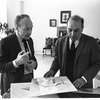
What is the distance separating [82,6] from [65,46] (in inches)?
257

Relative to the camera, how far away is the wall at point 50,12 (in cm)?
748

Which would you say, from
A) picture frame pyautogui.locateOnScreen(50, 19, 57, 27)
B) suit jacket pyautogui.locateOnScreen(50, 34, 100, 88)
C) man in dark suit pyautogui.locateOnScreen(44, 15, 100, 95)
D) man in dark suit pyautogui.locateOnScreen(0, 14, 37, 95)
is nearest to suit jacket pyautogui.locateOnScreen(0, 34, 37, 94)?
man in dark suit pyautogui.locateOnScreen(0, 14, 37, 95)

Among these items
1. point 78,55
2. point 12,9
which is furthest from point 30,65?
point 12,9

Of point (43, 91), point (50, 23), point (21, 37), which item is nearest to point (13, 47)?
point (21, 37)

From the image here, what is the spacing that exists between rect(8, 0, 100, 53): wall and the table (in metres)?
6.92

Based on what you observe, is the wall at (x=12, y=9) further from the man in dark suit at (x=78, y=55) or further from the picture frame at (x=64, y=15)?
the man in dark suit at (x=78, y=55)

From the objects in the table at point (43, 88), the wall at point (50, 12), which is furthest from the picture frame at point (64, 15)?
the table at point (43, 88)

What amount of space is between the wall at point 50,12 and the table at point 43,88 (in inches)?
272

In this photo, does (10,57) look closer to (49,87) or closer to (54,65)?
(54,65)

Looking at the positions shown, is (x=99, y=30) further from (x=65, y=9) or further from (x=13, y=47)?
(x=13, y=47)

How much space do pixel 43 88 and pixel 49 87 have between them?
0.13 ft

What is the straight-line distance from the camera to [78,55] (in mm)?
1441

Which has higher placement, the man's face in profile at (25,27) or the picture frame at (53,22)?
the picture frame at (53,22)

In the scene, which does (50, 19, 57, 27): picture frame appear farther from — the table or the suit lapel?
the table
